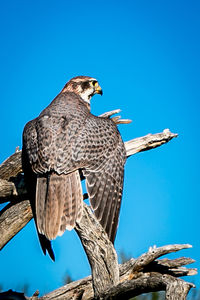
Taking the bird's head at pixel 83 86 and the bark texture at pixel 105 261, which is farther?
the bird's head at pixel 83 86

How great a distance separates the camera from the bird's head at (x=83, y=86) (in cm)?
650

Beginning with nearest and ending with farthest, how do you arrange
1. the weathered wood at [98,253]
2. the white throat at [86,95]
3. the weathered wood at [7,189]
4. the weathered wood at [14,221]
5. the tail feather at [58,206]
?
the weathered wood at [98,253] → the tail feather at [58,206] → the weathered wood at [7,189] → the weathered wood at [14,221] → the white throat at [86,95]

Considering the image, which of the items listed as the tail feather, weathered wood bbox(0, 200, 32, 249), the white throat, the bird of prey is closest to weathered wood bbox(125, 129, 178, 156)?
the bird of prey

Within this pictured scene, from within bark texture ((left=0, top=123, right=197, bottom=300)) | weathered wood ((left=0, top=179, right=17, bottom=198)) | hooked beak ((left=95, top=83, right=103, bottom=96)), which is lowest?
bark texture ((left=0, top=123, right=197, bottom=300))

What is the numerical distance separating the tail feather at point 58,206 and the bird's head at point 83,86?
2048mm

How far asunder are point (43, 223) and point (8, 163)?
2.20m

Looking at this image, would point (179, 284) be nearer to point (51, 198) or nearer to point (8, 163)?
point (51, 198)

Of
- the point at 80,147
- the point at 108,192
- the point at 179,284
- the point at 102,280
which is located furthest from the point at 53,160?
the point at 179,284

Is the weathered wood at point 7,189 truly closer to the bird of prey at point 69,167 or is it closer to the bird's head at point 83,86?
the bird of prey at point 69,167

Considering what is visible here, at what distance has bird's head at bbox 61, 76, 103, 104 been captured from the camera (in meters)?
6.50

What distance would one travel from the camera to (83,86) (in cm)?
652

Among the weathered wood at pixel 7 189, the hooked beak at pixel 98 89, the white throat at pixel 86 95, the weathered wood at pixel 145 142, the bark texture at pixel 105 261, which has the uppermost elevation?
the hooked beak at pixel 98 89

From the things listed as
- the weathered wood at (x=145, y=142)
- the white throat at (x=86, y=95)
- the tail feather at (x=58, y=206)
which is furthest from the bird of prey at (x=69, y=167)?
the white throat at (x=86, y=95)

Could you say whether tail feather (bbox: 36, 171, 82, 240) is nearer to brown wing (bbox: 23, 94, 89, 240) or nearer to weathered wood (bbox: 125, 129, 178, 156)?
brown wing (bbox: 23, 94, 89, 240)
